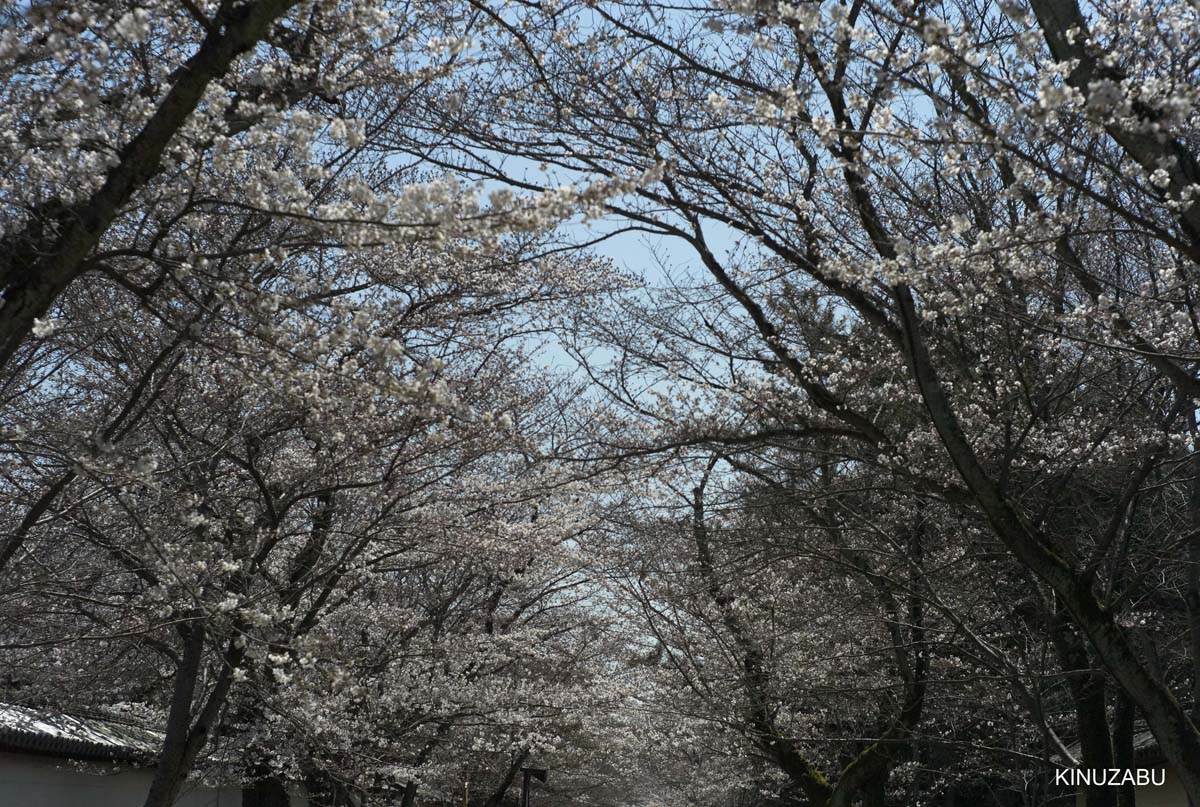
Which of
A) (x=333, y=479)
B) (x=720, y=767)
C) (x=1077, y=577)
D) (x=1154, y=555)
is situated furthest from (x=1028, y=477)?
(x=720, y=767)

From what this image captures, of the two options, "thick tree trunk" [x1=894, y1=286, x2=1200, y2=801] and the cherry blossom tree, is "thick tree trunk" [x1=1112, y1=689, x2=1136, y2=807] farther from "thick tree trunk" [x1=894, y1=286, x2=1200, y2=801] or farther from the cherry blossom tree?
"thick tree trunk" [x1=894, y1=286, x2=1200, y2=801]

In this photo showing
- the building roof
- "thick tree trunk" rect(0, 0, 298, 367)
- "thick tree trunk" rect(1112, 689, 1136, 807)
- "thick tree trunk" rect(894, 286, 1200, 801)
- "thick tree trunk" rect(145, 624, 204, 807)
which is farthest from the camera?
the building roof

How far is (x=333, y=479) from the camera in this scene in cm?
833

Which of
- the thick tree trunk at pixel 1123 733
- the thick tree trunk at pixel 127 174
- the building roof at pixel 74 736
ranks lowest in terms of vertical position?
the building roof at pixel 74 736

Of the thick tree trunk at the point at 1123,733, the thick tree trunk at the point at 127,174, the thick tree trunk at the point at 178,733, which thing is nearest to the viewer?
the thick tree trunk at the point at 127,174

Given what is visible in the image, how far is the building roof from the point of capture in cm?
1050

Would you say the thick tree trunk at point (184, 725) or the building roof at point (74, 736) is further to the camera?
the building roof at point (74, 736)

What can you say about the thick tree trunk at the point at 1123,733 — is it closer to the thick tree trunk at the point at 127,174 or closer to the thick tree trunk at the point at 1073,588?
the thick tree trunk at the point at 1073,588

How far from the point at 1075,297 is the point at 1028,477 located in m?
1.42

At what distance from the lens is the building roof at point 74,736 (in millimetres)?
10500

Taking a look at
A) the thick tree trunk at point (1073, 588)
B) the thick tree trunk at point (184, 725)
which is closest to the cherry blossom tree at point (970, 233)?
the thick tree trunk at point (1073, 588)

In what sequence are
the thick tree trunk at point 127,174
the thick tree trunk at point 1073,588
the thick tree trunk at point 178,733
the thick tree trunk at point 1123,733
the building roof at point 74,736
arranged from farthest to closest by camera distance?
the building roof at point 74,736 → the thick tree trunk at point 1123,733 → the thick tree trunk at point 178,733 → the thick tree trunk at point 1073,588 → the thick tree trunk at point 127,174

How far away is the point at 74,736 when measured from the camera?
11258mm

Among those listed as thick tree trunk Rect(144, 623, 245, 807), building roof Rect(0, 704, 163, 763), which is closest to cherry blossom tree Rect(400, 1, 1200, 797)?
thick tree trunk Rect(144, 623, 245, 807)
